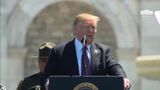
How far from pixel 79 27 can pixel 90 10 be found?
38.5 ft

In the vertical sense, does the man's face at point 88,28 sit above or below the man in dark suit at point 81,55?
above

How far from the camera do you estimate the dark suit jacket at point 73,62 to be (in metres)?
A: 5.02

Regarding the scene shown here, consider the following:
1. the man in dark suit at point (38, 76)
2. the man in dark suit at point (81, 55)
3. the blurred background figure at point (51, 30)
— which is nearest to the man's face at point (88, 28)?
the man in dark suit at point (81, 55)

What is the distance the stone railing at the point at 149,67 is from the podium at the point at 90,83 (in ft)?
0.46

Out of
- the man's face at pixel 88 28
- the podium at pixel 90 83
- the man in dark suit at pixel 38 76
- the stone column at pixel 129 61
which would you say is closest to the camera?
the podium at pixel 90 83

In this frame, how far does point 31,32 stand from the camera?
16.8 metres

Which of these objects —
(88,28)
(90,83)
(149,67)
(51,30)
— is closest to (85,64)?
(88,28)

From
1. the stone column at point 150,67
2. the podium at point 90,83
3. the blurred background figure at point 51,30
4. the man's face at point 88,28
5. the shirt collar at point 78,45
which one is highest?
the blurred background figure at point 51,30

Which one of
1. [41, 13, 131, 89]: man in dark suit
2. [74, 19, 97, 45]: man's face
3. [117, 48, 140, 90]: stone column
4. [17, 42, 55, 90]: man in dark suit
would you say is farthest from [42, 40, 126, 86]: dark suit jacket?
[117, 48, 140, 90]: stone column

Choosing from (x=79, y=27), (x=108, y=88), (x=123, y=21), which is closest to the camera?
(x=108, y=88)

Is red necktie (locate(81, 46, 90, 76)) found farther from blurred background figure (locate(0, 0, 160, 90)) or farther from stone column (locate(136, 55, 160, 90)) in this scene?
blurred background figure (locate(0, 0, 160, 90))

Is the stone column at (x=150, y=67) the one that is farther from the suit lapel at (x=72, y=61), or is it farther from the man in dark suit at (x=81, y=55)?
the suit lapel at (x=72, y=61)

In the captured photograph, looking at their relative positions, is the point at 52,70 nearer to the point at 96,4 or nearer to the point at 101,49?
the point at 101,49

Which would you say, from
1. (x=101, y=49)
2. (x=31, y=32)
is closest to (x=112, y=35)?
(x=31, y=32)
